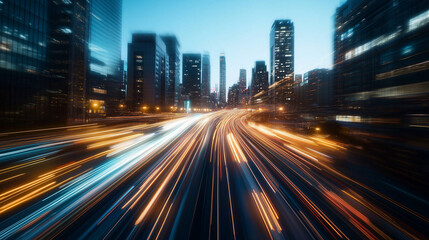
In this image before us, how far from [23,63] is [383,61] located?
4766cm

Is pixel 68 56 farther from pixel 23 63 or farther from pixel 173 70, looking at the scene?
pixel 173 70

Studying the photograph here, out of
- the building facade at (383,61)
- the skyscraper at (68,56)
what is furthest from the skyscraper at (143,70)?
the building facade at (383,61)

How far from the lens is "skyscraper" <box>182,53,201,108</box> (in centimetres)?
18025

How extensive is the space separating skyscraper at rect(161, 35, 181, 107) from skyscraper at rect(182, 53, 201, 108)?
51.4 meters

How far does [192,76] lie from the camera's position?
18388cm

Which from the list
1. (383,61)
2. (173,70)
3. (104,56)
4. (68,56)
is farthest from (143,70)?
(383,61)

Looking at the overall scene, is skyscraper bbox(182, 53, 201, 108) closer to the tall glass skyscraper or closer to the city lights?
the tall glass skyscraper

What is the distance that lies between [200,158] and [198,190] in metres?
3.66

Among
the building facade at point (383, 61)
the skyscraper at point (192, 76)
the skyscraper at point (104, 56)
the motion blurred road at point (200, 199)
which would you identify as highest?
the skyscraper at point (192, 76)

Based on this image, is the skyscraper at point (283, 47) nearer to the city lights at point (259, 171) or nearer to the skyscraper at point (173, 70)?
the skyscraper at point (173, 70)

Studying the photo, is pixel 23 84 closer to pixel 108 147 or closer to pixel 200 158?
pixel 108 147

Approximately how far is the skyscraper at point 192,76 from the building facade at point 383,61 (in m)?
161

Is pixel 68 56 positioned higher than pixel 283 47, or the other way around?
pixel 283 47

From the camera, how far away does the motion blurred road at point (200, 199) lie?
11.8ft
